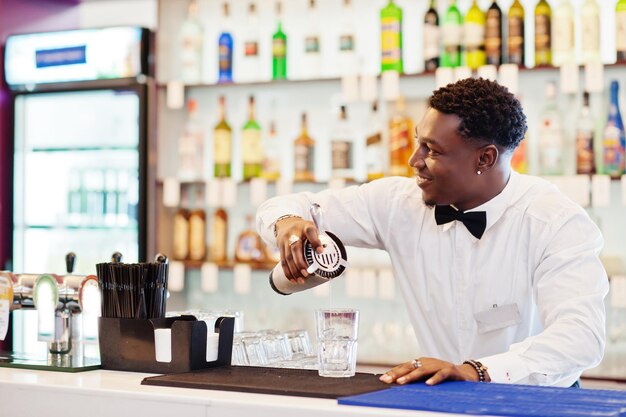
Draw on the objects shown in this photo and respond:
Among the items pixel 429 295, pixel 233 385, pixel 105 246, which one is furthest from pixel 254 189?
pixel 233 385

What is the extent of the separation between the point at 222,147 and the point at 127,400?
279 cm

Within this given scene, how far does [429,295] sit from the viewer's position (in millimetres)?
2607

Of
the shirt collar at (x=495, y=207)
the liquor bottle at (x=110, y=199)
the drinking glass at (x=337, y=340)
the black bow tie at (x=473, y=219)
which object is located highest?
the liquor bottle at (x=110, y=199)

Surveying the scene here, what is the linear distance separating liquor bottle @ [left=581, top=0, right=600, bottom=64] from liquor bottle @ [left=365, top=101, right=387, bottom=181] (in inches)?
37.9

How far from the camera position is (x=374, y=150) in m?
4.24

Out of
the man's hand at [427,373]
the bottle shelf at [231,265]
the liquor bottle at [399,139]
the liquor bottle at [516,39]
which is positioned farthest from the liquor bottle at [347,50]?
the man's hand at [427,373]

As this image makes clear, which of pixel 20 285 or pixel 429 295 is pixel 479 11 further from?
pixel 20 285

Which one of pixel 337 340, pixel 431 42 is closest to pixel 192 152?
pixel 431 42

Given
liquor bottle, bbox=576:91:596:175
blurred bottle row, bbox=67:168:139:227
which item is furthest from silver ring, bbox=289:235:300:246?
blurred bottle row, bbox=67:168:139:227

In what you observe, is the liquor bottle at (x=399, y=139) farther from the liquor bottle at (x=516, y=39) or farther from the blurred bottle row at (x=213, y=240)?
the blurred bottle row at (x=213, y=240)

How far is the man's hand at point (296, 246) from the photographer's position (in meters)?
2.03

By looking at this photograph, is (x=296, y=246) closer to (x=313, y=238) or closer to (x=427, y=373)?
(x=313, y=238)

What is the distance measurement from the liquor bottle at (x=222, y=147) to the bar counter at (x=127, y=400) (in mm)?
2393

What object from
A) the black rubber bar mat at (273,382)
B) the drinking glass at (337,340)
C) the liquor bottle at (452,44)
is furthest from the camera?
the liquor bottle at (452,44)
